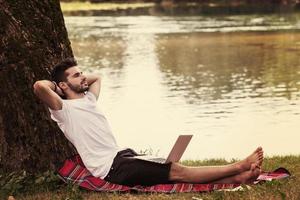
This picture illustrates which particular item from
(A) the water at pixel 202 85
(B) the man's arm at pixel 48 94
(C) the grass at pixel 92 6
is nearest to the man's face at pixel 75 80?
(B) the man's arm at pixel 48 94

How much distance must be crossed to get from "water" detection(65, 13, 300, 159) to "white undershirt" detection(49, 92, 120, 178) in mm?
4080

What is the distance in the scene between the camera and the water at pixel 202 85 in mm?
11484

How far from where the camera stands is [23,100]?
6.43 meters

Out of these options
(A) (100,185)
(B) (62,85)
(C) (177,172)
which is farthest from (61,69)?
(C) (177,172)

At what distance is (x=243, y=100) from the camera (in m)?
15.1

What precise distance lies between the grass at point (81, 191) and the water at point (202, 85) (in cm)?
395

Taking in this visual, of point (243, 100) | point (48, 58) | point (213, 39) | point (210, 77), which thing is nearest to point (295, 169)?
point (48, 58)

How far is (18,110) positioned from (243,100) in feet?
30.1

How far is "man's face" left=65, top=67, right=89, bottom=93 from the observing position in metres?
5.93

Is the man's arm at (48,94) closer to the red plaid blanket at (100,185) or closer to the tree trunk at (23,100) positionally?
the red plaid blanket at (100,185)

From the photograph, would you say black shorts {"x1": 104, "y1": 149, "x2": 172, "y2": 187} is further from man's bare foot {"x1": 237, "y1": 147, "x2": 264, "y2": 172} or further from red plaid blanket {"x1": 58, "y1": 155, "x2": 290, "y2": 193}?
man's bare foot {"x1": 237, "y1": 147, "x2": 264, "y2": 172}

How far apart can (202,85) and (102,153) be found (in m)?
11.8

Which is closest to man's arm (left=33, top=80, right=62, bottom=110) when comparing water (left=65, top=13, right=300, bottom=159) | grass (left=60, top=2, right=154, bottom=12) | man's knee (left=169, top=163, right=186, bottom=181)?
man's knee (left=169, top=163, right=186, bottom=181)

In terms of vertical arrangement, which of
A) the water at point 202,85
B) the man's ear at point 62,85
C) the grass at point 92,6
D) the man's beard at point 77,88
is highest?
the man's ear at point 62,85
